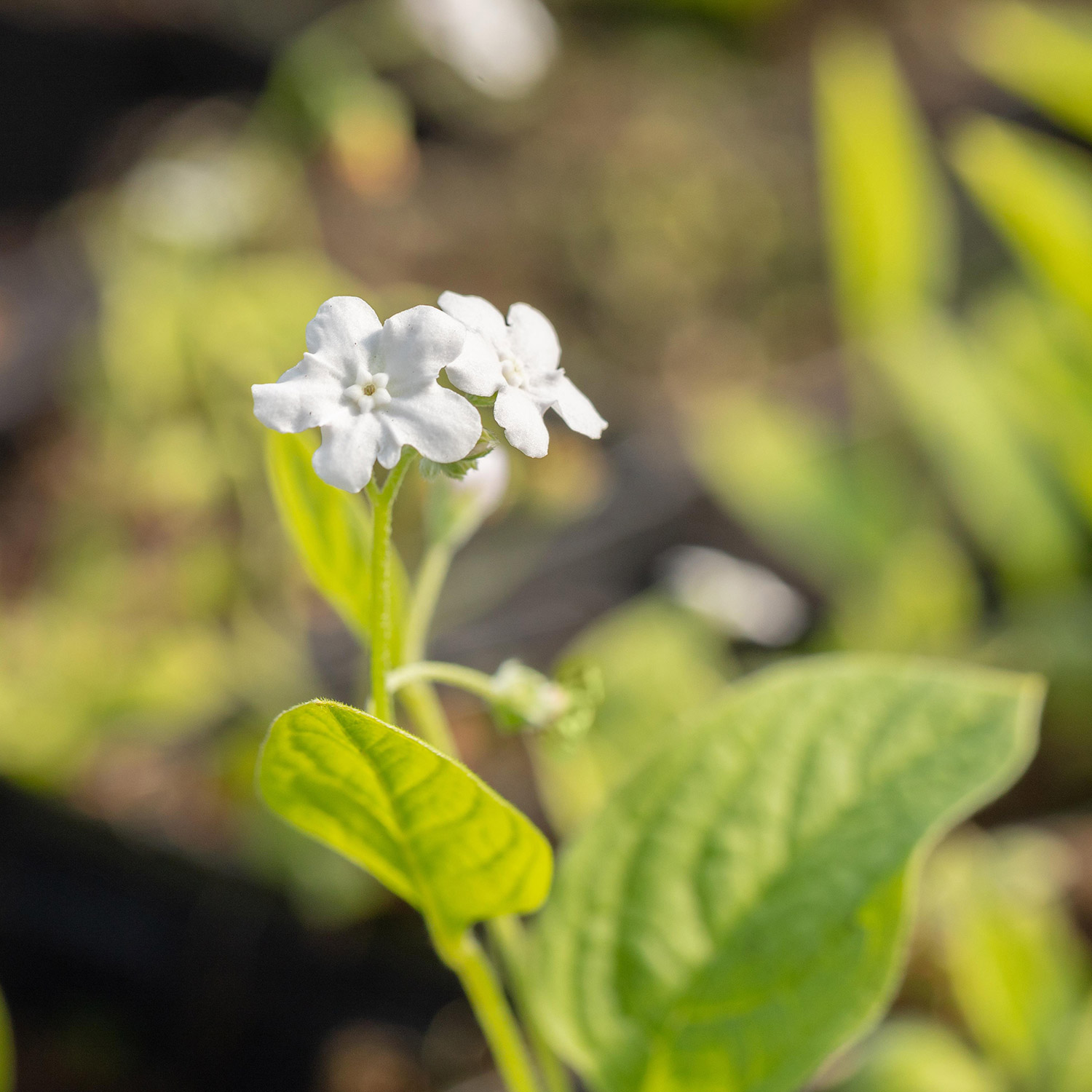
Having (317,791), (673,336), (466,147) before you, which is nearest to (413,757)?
(317,791)

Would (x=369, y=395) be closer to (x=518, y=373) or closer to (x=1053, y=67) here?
(x=518, y=373)

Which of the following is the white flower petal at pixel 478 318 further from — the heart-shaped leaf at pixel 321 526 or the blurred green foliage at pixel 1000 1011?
the blurred green foliage at pixel 1000 1011

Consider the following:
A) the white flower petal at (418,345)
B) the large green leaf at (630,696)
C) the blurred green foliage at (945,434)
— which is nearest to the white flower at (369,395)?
the white flower petal at (418,345)

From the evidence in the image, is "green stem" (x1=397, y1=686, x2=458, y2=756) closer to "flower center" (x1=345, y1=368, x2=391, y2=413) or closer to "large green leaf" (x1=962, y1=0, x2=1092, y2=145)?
"flower center" (x1=345, y1=368, x2=391, y2=413)

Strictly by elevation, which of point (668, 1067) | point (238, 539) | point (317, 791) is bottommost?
point (238, 539)

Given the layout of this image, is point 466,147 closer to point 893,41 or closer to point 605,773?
point 893,41

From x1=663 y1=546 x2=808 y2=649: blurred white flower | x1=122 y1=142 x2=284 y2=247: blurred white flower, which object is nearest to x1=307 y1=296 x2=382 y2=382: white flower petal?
x1=663 y1=546 x2=808 y2=649: blurred white flower
